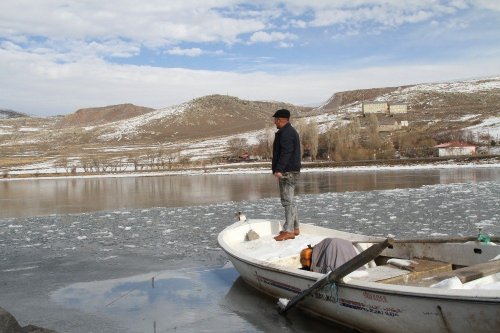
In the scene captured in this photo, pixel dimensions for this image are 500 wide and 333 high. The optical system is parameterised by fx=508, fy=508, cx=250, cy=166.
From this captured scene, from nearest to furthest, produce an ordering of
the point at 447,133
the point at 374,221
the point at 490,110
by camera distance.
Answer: the point at 374,221 → the point at 447,133 → the point at 490,110

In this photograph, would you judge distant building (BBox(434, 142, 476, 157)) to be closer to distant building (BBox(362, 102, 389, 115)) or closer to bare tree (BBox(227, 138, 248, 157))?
bare tree (BBox(227, 138, 248, 157))

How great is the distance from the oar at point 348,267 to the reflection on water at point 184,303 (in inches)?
23.0

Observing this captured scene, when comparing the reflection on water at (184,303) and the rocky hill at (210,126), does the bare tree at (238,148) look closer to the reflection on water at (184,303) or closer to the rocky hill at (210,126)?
the rocky hill at (210,126)

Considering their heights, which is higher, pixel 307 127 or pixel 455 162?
pixel 307 127

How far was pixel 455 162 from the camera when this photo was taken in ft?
194

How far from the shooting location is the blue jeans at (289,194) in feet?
33.5

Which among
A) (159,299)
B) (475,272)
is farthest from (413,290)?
(159,299)

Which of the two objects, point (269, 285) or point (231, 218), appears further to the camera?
point (231, 218)

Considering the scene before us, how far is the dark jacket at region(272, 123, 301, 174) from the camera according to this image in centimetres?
1005

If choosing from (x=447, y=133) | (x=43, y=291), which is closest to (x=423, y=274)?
(x=43, y=291)

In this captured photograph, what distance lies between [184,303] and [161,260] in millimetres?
3432

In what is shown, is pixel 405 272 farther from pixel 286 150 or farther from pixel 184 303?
pixel 184 303

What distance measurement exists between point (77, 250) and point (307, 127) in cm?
7069

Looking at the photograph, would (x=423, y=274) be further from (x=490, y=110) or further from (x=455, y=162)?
(x=490, y=110)
